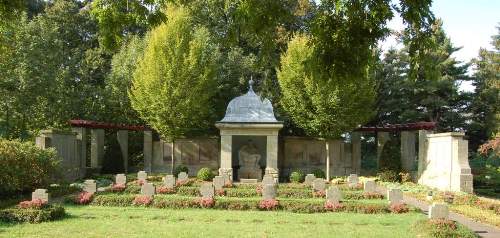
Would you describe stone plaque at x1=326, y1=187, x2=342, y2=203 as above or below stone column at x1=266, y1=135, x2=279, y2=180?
below

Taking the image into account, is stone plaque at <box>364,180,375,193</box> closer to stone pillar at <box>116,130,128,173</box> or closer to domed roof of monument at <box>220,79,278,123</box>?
domed roof of monument at <box>220,79,278,123</box>

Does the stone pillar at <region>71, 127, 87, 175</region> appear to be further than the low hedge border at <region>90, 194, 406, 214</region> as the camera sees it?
Yes

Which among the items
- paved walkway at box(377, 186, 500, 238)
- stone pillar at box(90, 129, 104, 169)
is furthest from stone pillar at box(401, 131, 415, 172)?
stone pillar at box(90, 129, 104, 169)

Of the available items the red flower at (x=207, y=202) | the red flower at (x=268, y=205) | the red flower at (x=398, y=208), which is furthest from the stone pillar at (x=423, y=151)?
the red flower at (x=207, y=202)

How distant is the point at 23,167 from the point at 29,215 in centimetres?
656

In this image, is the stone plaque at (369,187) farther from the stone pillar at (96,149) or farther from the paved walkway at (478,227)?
the stone pillar at (96,149)

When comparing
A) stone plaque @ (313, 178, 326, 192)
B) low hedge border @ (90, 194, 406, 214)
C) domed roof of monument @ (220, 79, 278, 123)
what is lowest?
low hedge border @ (90, 194, 406, 214)

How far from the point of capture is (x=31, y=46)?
3017 centimetres

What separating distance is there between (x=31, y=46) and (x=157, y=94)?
7434 mm

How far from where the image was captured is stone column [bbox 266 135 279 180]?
97.9 feet

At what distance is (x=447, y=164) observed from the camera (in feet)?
84.7

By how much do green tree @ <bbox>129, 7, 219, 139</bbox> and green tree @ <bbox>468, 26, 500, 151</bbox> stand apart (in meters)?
21.1

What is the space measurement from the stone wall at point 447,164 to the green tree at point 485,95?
1307cm

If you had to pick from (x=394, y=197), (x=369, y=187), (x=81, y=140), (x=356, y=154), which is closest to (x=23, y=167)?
(x=81, y=140)
